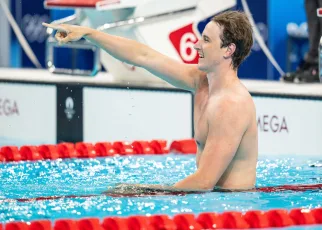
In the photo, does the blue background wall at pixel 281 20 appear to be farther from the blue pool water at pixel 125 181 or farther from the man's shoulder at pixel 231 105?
the man's shoulder at pixel 231 105

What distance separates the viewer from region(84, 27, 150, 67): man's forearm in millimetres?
4418

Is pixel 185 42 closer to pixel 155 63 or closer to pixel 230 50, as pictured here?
pixel 155 63

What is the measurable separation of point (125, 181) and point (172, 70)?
3.04ft

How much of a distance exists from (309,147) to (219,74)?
8.37 feet

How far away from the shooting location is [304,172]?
566cm

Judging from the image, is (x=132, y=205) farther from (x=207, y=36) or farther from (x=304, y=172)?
(x=304, y=172)

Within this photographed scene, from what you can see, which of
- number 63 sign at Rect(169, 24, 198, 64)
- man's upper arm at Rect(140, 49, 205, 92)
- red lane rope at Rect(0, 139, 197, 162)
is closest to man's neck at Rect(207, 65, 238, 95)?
man's upper arm at Rect(140, 49, 205, 92)

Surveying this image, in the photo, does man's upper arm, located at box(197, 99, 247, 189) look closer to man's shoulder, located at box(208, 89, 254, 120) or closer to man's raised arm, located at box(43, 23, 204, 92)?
man's shoulder, located at box(208, 89, 254, 120)

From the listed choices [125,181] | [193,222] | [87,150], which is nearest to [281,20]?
[87,150]

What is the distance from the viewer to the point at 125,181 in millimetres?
5262

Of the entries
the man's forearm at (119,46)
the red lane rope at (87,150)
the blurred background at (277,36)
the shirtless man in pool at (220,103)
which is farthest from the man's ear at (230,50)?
the blurred background at (277,36)

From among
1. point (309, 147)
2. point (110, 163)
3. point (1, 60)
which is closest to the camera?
point (110, 163)

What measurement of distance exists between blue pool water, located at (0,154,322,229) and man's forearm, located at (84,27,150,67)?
672mm

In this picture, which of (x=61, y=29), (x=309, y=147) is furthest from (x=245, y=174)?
(x=309, y=147)
